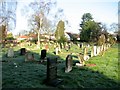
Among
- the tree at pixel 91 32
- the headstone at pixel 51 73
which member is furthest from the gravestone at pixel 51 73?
the tree at pixel 91 32

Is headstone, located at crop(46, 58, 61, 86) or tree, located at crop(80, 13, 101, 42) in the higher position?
tree, located at crop(80, 13, 101, 42)

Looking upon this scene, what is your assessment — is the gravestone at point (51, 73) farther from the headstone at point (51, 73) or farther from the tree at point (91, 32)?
the tree at point (91, 32)

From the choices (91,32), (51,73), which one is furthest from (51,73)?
(91,32)

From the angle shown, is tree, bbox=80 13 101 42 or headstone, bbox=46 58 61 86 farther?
tree, bbox=80 13 101 42

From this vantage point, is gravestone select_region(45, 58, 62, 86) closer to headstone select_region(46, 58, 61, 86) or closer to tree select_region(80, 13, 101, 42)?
headstone select_region(46, 58, 61, 86)

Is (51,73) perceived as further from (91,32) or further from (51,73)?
(91,32)

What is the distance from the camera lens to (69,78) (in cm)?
1145

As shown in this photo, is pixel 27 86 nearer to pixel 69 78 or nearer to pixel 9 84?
pixel 9 84

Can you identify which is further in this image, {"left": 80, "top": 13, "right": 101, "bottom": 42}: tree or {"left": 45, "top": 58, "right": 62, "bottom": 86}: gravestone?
{"left": 80, "top": 13, "right": 101, "bottom": 42}: tree

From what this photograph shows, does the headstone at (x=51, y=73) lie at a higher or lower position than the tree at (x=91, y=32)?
lower

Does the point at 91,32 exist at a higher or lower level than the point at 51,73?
higher

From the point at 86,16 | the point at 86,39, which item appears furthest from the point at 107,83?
the point at 86,16

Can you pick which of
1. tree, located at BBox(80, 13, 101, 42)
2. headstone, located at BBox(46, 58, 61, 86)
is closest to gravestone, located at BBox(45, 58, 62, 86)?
headstone, located at BBox(46, 58, 61, 86)

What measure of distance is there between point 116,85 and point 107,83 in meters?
0.44
